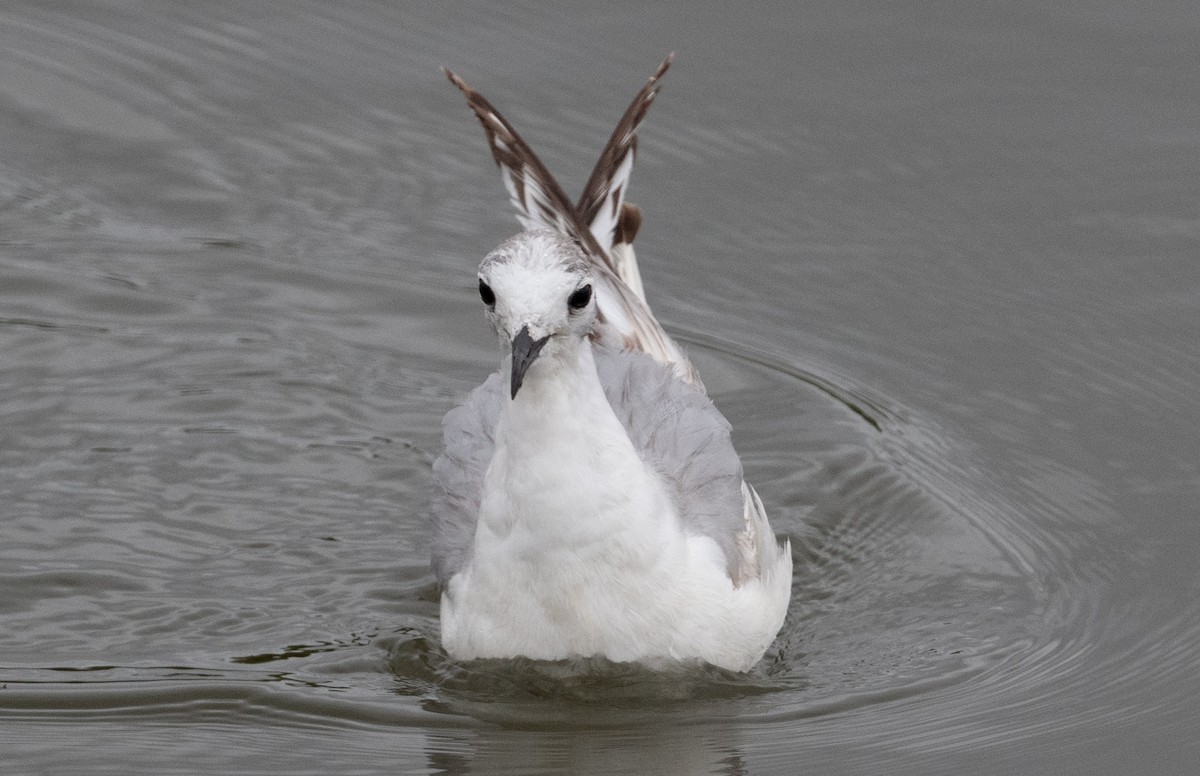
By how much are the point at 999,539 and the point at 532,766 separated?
8.59 ft

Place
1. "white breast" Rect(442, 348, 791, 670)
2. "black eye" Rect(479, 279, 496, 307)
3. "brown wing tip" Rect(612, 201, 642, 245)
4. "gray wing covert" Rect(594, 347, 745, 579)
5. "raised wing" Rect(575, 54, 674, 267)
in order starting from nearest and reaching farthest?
1. "black eye" Rect(479, 279, 496, 307)
2. "white breast" Rect(442, 348, 791, 670)
3. "gray wing covert" Rect(594, 347, 745, 579)
4. "raised wing" Rect(575, 54, 674, 267)
5. "brown wing tip" Rect(612, 201, 642, 245)

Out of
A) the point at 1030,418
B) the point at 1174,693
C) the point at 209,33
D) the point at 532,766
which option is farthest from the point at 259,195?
the point at 1174,693

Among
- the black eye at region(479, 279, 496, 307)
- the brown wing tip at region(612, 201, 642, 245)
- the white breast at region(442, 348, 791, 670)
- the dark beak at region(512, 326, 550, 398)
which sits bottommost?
the white breast at region(442, 348, 791, 670)

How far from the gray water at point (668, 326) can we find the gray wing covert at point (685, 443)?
0.56 metres

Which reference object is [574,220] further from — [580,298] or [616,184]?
[580,298]

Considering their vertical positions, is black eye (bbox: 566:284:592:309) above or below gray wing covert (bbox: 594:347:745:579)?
above

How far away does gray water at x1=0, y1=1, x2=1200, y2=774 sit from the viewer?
6.56 metres

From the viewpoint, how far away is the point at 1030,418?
8.72 m

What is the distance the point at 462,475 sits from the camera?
7137mm

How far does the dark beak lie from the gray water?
3.93 ft

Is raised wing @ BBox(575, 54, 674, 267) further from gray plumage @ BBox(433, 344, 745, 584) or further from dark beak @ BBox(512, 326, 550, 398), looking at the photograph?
dark beak @ BBox(512, 326, 550, 398)

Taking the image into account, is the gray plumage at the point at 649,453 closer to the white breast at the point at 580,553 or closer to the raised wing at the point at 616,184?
the white breast at the point at 580,553

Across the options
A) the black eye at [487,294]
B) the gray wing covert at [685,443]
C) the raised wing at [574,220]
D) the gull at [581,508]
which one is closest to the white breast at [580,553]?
the gull at [581,508]

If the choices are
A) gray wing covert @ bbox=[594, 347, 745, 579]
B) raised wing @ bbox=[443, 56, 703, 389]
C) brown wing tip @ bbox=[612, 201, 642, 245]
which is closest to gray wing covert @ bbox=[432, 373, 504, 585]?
gray wing covert @ bbox=[594, 347, 745, 579]
